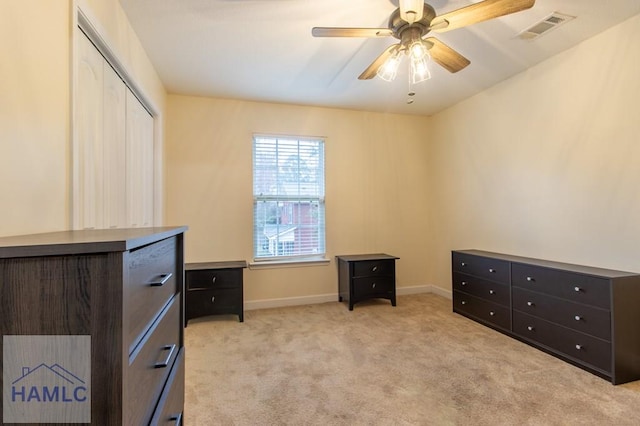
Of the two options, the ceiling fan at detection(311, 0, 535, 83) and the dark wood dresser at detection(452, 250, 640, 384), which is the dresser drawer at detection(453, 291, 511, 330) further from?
the ceiling fan at detection(311, 0, 535, 83)

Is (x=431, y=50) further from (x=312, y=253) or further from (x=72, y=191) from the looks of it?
(x=312, y=253)

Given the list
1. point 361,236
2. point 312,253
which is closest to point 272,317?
point 312,253

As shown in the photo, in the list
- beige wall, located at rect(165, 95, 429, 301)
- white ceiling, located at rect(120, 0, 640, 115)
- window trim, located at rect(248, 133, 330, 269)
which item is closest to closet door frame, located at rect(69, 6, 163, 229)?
white ceiling, located at rect(120, 0, 640, 115)

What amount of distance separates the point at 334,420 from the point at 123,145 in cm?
235

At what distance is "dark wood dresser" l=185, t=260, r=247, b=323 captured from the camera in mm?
3365

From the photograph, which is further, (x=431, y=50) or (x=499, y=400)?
(x=431, y=50)

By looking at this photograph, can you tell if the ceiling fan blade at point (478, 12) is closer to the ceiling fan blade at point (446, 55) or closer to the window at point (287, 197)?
the ceiling fan blade at point (446, 55)

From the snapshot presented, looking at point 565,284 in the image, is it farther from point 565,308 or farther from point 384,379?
point 384,379

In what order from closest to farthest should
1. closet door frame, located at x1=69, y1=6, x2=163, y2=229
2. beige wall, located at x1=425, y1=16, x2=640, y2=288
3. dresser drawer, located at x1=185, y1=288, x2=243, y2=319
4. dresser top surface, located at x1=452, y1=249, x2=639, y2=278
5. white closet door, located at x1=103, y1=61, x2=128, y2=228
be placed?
1. closet door frame, located at x1=69, y1=6, x2=163, y2=229
2. white closet door, located at x1=103, y1=61, x2=128, y2=228
3. dresser top surface, located at x1=452, y1=249, x2=639, y2=278
4. beige wall, located at x1=425, y1=16, x2=640, y2=288
5. dresser drawer, located at x1=185, y1=288, x2=243, y2=319

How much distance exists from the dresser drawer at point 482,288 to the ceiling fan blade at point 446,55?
2.11 meters

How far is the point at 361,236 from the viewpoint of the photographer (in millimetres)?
4387

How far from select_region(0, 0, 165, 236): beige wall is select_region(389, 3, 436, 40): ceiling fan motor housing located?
1.69 metres

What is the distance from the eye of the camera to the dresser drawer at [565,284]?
2.24 meters

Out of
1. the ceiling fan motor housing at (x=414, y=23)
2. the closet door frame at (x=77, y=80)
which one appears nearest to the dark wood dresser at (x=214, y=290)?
the closet door frame at (x=77, y=80)
